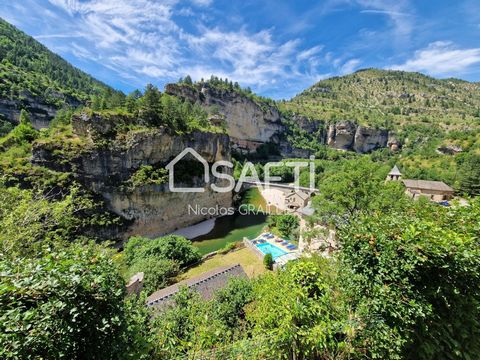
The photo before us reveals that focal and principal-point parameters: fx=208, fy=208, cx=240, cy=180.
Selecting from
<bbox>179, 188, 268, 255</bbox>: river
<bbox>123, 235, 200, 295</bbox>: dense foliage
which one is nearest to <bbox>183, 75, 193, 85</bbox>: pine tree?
<bbox>179, 188, 268, 255</bbox>: river

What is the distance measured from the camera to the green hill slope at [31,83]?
4303 centimetres

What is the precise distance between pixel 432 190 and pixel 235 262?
34340 mm

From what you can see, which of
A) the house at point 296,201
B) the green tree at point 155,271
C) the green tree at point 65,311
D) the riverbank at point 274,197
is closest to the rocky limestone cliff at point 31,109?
the green tree at point 155,271

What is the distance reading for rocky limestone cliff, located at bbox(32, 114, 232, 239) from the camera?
22594 mm

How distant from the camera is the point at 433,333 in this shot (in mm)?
3666

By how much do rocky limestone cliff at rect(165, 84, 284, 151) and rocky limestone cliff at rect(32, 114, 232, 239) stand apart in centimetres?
2854

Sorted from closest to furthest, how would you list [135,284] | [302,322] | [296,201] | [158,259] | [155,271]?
[302,322] → [135,284] → [155,271] → [158,259] → [296,201]

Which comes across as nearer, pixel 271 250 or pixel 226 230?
pixel 271 250

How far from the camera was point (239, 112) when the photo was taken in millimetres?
66875

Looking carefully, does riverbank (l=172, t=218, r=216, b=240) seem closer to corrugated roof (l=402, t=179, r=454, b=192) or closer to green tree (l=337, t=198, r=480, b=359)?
green tree (l=337, t=198, r=480, b=359)

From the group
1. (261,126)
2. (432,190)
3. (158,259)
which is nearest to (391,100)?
(261,126)

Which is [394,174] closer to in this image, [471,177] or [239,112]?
[471,177]

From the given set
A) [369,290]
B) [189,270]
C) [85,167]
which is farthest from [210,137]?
[369,290]

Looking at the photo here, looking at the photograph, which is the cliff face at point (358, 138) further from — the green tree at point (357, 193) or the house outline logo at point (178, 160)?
the green tree at point (357, 193)
